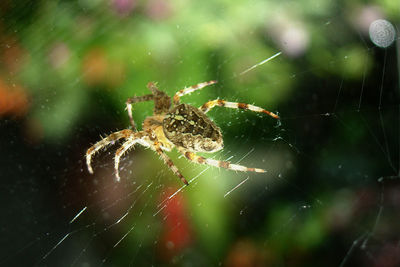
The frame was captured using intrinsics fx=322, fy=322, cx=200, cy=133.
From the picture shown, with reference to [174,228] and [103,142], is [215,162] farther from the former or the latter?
[103,142]

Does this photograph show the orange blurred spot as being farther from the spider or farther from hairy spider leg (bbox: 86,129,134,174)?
hairy spider leg (bbox: 86,129,134,174)

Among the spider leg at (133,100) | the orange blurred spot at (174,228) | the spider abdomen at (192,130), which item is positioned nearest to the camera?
the spider abdomen at (192,130)

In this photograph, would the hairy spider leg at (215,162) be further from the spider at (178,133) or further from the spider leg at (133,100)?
the spider leg at (133,100)

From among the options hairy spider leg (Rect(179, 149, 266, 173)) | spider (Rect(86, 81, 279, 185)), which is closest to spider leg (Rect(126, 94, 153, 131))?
spider (Rect(86, 81, 279, 185))

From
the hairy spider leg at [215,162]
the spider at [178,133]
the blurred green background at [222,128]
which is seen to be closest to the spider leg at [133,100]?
the spider at [178,133]

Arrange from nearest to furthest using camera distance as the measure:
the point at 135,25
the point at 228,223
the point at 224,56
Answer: the point at 228,223 → the point at 224,56 → the point at 135,25

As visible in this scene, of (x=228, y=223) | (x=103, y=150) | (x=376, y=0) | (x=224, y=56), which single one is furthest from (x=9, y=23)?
(x=376, y=0)

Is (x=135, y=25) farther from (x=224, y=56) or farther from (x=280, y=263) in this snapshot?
(x=280, y=263)
